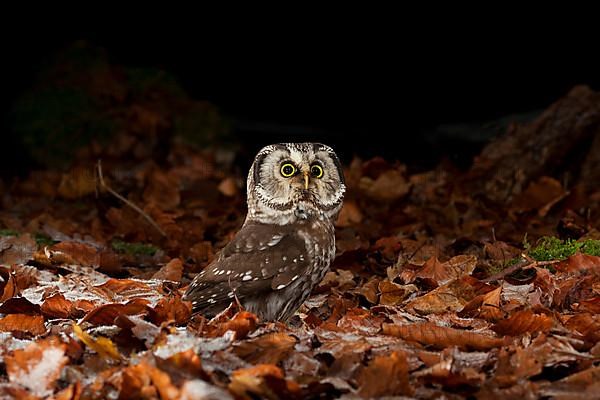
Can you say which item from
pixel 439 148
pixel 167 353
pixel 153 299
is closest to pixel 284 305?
pixel 153 299

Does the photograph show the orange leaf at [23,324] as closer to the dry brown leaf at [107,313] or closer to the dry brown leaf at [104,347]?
the dry brown leaf at [107,313]

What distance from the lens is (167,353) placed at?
2971 mm

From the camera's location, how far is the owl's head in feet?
14.6

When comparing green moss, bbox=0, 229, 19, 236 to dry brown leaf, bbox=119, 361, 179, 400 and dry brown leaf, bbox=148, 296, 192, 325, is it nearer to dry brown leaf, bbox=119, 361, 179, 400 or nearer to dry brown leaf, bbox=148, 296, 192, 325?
dry brown leaf, bbox=148, 296, 192, 325

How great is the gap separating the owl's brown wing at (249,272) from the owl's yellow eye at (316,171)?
0.37 m

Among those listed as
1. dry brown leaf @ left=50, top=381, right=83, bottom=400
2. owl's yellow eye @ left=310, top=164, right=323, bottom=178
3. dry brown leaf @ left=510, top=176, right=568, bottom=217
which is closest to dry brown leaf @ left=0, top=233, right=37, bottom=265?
owl's yellow eye @ left=310, top=164, right=323, bottom=178

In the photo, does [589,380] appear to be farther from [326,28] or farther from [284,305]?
[326,28]

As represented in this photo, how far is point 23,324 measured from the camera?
143 inches

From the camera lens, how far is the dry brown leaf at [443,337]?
314cm

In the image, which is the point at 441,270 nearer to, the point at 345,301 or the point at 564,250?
the point at 345,301

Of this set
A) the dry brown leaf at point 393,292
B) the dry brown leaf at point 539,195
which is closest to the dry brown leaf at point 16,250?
the dry brown leaf at point 393,292

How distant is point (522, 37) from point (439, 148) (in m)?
1.54

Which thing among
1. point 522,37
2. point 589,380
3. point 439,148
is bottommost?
point 439,148

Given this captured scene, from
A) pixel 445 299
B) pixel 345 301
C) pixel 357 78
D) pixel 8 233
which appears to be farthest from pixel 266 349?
pixel 357 78
